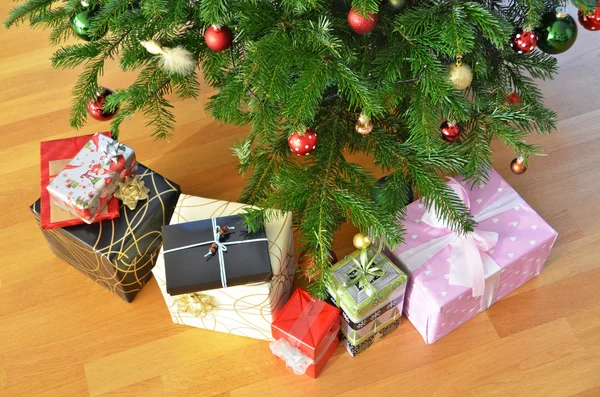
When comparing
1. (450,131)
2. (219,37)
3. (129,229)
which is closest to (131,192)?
(129,229)

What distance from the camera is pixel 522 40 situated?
99cm

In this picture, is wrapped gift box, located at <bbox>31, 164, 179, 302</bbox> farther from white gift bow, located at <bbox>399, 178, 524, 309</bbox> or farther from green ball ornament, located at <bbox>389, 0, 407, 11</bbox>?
green ball ornament, located at <bbox>389, 0, 407, 11</bbox>

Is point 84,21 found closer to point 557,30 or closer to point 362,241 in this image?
point 362,241

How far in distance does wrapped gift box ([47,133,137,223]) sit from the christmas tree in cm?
7

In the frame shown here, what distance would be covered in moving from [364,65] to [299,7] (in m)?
0.18

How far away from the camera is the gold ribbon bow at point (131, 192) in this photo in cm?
122

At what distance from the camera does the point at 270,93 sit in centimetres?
95

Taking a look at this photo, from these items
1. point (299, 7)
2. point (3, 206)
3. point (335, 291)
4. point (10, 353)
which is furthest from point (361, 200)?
point (3, 206)

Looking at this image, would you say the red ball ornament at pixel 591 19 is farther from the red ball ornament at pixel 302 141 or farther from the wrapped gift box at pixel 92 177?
the wrapped gift box at pixel 92 177

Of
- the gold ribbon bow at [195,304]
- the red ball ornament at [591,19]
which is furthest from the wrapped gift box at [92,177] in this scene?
the red ball ornament at [591,19]

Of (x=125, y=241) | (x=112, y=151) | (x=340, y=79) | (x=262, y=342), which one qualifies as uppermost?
(x=340, y=79)

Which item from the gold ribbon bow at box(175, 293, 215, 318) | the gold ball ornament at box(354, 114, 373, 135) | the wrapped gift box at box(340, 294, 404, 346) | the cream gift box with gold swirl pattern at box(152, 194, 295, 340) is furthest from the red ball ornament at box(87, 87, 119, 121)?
the wrapped gift box at box(340, 294, 404, 346)

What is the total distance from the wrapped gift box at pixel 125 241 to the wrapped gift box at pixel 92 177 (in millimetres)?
37

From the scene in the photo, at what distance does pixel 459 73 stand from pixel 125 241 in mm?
697
